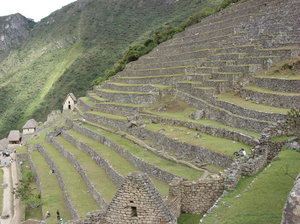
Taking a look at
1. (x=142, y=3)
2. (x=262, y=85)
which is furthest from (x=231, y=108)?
(x=142, y=3)

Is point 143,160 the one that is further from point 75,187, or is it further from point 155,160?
point 75,187

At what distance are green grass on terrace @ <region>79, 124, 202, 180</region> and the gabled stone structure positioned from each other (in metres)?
6.27

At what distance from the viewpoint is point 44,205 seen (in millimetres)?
16469

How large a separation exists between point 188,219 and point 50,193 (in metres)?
11.2

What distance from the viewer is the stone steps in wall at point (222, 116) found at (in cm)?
1402

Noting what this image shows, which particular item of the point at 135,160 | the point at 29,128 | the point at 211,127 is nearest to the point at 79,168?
the point at 135,160

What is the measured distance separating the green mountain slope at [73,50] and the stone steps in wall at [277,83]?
4111 centimetres

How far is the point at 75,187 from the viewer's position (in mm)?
17234

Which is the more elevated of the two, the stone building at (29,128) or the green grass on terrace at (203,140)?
the green grass on terrace at (203,140)

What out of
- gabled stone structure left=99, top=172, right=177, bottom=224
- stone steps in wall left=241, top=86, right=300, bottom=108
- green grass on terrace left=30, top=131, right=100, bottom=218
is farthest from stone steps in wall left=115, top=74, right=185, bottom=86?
gabled stone structure left=99, top=172, right=177, bottom=224

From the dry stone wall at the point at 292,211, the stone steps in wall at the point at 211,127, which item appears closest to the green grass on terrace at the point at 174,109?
the stone steps in wall at the point at 211,127

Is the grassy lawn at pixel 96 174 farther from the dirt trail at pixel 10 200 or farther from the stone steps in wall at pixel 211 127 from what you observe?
the stone steps in wall at pixel 211 127

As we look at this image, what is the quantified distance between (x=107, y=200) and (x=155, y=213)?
8337 millimetres

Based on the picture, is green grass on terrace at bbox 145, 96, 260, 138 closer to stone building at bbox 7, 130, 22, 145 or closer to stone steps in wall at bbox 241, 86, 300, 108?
stone steps in wall at bbox 241, 86, 300, 108
